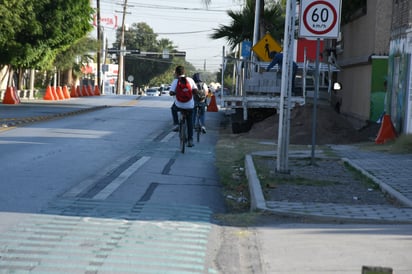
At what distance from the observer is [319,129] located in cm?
1977

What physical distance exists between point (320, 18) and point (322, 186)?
10.5ft

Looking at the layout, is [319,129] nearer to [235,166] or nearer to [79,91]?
[235,166]

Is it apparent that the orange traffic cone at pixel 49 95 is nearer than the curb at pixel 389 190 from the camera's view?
No

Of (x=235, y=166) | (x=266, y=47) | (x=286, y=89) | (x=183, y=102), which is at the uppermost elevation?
(x=266, y=47)

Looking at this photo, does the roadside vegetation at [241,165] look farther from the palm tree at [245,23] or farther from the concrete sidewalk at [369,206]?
the palm tree at [245,23]

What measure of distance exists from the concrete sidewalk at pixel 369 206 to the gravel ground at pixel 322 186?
0.17m

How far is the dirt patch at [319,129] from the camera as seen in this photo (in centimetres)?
1905

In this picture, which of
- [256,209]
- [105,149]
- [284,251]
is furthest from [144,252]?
[105,149]

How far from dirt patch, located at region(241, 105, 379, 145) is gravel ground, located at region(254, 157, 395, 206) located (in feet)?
19.0

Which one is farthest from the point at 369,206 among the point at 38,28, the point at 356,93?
the point at 38,28

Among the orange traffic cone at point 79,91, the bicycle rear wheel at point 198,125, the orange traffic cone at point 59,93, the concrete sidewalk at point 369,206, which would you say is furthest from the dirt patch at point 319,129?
the orange traffic cone at point 79,91

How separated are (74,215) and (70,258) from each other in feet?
6.08

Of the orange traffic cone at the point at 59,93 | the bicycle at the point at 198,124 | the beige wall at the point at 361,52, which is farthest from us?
the orange traffic cone at the point at 59,93

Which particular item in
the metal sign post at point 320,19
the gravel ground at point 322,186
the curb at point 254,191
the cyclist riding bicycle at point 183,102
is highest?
the metal sign post at point 320,19
